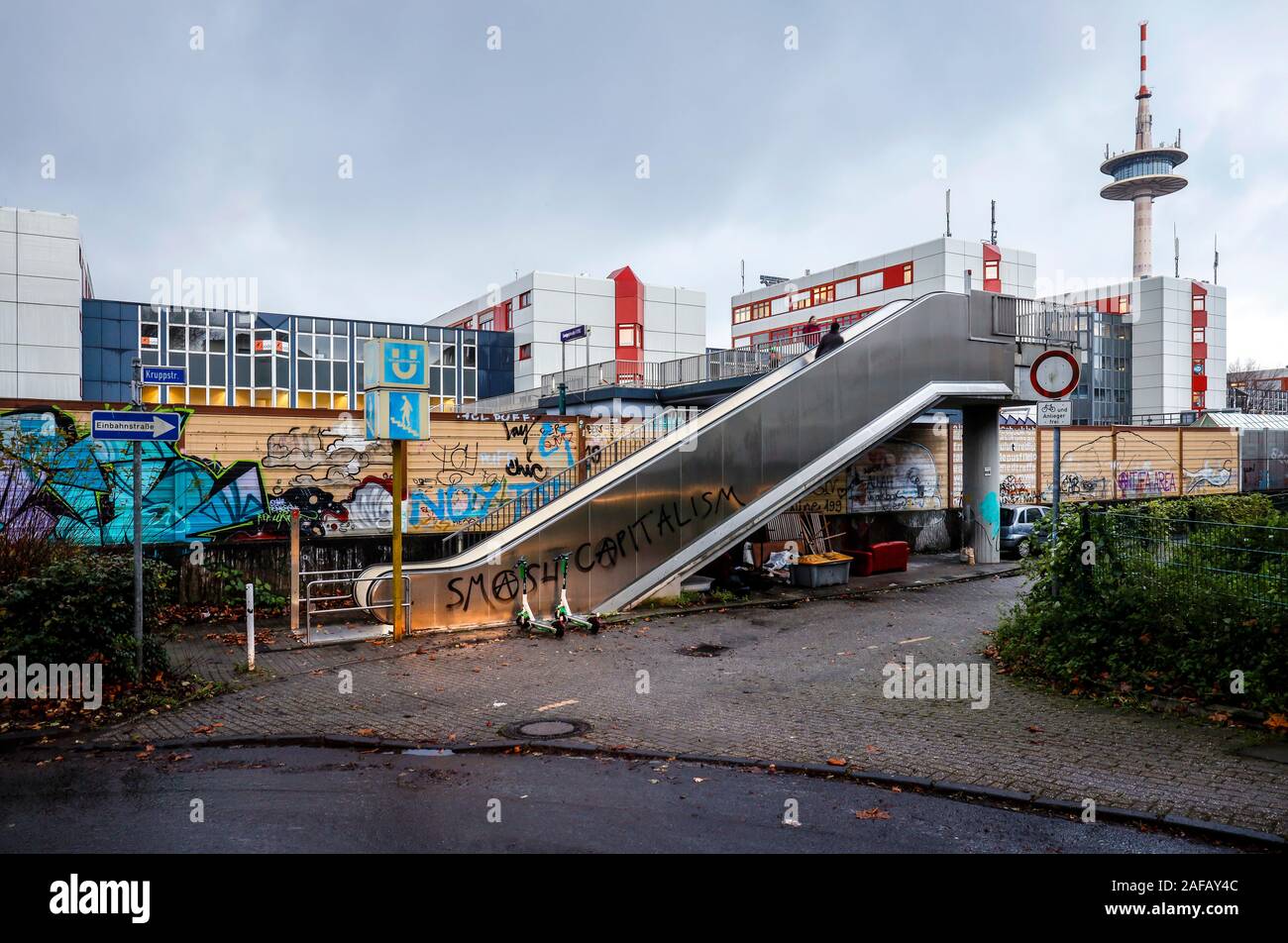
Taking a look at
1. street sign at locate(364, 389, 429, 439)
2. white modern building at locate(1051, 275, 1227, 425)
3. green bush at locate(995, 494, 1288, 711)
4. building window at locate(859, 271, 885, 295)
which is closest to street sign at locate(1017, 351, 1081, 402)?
green bush at locate(995, 494, 1288, 711)

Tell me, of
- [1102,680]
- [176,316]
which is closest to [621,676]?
[1102,680]

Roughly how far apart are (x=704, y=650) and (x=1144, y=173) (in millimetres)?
105232

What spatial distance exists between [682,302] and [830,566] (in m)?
42.1

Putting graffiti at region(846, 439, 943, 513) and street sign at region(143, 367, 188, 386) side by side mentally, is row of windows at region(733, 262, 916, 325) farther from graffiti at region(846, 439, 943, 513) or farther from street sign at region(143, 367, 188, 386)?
street sign at region(143, 367, 188, 386)

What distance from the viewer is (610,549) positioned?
48.7ft

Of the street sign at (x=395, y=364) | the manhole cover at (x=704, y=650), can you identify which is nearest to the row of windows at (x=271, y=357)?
the street sign at (x=395, y=364)

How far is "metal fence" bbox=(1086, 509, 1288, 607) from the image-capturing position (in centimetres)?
845

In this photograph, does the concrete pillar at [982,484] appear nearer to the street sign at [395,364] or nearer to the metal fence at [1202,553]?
the metal fence at [1202,553]

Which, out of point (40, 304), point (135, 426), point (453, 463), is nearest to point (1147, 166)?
point (453, 463)

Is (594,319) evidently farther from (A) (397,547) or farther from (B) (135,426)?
(B) (135,426)

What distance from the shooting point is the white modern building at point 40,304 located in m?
40.8

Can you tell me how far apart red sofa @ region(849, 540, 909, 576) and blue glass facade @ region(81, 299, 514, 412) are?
32821mm

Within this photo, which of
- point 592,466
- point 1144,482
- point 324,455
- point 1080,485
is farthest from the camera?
point 1144,482

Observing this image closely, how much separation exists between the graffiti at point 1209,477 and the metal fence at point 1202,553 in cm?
2540
